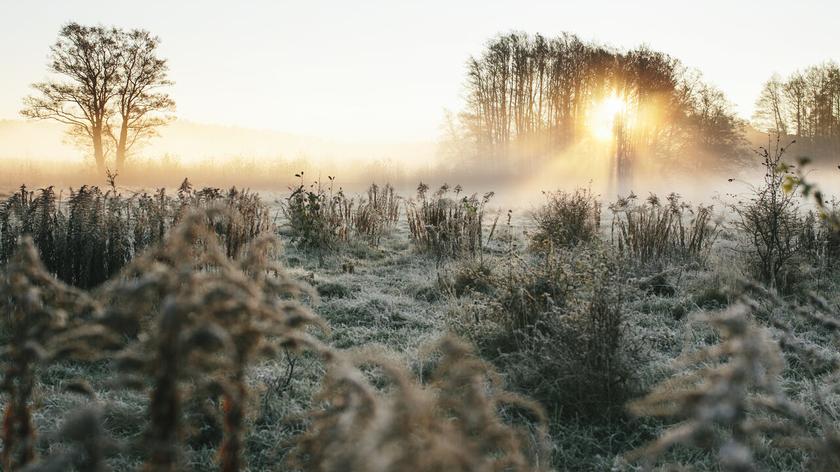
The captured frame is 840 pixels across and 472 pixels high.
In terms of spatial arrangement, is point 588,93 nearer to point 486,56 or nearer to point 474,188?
point 486,56

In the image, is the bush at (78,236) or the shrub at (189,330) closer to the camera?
the shrub at (189,330)

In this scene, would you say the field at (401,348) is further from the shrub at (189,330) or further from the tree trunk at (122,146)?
the tree trunk at (122,146)

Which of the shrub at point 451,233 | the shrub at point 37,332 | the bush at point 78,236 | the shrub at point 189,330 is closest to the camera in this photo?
the shrub at point 189,330

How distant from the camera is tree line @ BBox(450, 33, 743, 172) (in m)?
25.2

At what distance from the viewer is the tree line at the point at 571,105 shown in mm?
25250

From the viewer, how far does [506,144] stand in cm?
2711

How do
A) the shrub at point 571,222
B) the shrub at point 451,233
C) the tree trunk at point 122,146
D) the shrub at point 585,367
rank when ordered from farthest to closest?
the tree trunk at point 122,146, the shrub at point 571,222, the shrub at point 451,233, the shrub at point 585,367

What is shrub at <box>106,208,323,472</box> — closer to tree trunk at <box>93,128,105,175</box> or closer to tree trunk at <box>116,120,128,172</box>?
tree trunk at <box>93,128,105,175</box>

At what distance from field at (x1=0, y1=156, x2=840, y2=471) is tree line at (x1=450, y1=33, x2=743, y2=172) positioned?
1878 centimetres

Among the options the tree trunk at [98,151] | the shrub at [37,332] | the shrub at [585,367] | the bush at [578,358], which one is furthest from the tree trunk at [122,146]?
the shrub at [37,332]

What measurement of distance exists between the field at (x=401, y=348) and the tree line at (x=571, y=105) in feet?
61.6

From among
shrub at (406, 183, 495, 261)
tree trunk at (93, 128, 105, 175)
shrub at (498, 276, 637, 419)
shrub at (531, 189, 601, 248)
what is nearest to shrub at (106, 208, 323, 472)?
shrub at (498, 276, 637, 419)

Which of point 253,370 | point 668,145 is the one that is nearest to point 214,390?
point 253,370

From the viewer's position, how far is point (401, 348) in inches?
163
